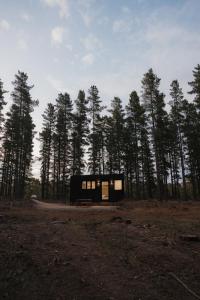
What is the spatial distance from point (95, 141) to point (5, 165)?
18.2 metres

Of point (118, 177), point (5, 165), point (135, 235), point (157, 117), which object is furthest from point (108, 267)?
point (5, 165)

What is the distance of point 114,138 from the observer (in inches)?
1649

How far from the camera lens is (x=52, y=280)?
5.59m

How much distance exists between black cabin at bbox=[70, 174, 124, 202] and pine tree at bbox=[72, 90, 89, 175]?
10.1 metres

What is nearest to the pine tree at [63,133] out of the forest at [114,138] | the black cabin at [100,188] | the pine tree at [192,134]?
the forest at [114,138]

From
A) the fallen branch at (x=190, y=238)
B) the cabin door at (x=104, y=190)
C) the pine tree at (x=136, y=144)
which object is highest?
the pine tree at (x=136, y=144)

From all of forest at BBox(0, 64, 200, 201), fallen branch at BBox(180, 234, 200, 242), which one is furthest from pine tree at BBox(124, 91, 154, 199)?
fallen branch at BBox(180, 234, 200, 242)

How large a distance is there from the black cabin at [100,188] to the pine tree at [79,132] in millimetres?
10087

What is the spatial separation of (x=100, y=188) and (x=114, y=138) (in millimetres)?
14817

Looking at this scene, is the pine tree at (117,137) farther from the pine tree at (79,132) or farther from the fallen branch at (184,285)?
the fallen branch at (184,285)

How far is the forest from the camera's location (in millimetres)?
34875

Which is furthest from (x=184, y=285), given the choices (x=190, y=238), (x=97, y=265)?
(x=190, y=238)

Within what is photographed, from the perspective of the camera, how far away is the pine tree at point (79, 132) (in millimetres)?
40156

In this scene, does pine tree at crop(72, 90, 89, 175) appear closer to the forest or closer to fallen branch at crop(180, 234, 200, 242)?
the forest
